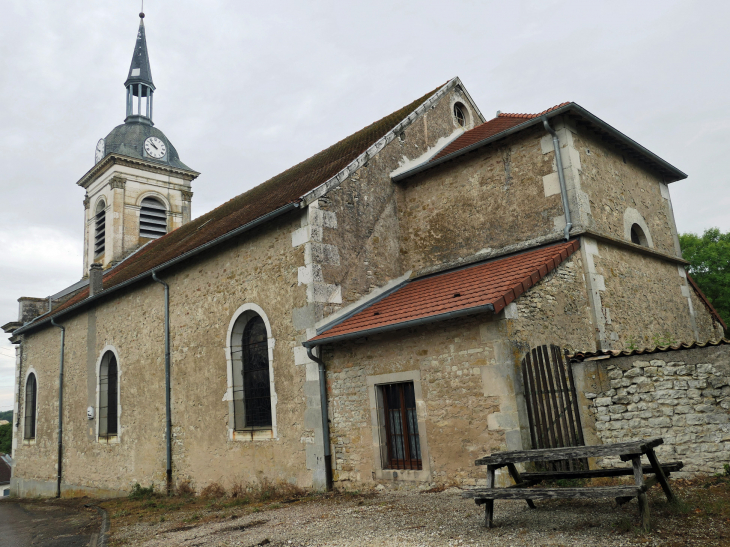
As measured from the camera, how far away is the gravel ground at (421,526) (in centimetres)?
456

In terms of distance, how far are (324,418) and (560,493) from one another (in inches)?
183

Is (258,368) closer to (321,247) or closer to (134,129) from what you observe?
(321,247)

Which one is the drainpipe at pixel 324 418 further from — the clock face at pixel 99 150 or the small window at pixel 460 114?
the clock face at pixel 99 150

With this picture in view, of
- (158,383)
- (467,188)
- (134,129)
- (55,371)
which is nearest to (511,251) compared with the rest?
(467,188)

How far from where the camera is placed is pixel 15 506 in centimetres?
1498

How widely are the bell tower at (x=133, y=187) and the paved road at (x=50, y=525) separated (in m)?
10.8

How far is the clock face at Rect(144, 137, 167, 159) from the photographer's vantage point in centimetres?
2388

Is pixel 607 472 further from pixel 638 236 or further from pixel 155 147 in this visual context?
pixel 155 147

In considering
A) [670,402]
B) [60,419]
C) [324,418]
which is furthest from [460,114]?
[60,419]

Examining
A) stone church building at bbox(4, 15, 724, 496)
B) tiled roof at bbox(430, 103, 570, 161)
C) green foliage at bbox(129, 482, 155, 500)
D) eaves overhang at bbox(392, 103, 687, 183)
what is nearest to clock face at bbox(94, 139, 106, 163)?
stone church building at bbox(4, 15, 724, 496)

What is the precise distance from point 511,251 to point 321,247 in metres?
3.13

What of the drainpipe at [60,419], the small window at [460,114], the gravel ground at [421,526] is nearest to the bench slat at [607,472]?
the gravel ground at [421,526]

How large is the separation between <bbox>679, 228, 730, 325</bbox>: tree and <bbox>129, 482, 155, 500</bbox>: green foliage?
19.5 m

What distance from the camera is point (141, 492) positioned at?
39.8 ft
